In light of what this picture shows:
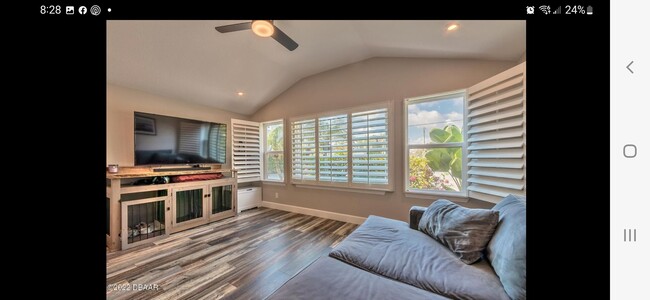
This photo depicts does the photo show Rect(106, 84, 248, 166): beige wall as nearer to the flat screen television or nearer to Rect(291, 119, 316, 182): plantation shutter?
the flat screen television

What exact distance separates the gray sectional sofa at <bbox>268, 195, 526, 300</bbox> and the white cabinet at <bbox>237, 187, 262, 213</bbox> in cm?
289

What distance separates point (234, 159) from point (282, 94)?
1.58m

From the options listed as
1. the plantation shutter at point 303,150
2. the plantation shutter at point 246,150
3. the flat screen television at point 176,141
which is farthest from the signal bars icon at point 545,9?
the plantation shutter at point 246,150

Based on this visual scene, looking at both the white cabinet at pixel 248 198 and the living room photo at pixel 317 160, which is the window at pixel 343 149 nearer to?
the living room photo at pixel 317 160

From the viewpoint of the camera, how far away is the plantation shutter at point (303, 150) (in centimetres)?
344

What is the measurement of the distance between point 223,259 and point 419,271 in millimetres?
1862

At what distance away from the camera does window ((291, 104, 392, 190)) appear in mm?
2818

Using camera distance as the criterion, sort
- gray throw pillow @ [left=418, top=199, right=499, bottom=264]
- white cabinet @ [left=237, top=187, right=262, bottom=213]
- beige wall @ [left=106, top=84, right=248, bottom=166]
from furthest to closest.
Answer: white cabinet @ [left=237, top=187, right=262, bottom=213] → beige wall @ [left=106, top=84, right=248, bottom=166] → gray throw pillow @ [left=418, top=199, right=499, bottom=264]

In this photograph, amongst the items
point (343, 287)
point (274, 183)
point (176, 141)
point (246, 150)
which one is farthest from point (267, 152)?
point (343, 287)

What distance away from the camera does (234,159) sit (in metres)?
3.77

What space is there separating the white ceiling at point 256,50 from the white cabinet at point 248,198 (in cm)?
182

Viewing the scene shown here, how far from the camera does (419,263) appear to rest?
3.84 ft
